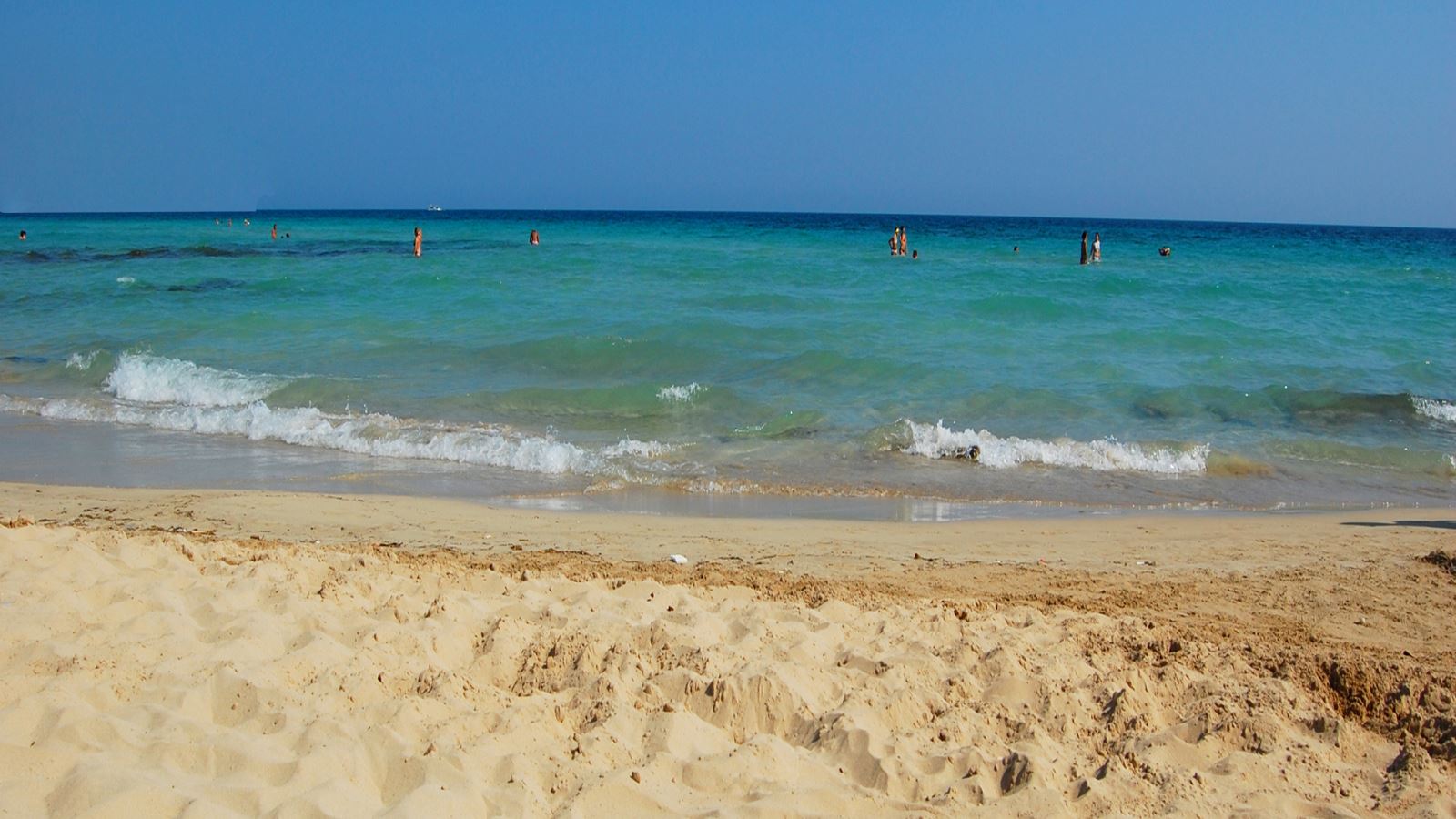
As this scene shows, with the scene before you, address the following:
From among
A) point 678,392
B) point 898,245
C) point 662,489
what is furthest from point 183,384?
point 898,245

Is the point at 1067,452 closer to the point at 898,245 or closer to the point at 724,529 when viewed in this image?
the point at 724,529

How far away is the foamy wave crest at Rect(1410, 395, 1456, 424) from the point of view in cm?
1186

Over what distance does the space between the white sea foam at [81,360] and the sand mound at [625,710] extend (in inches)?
427

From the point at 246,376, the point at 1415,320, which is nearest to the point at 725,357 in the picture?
the point at 246,376

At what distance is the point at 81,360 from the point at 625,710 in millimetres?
13968

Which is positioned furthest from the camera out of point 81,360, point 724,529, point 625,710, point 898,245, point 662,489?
point 898,245

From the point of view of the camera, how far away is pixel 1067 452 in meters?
10.0

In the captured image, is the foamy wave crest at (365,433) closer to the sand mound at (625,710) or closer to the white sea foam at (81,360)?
the white sea foam at (81,360)

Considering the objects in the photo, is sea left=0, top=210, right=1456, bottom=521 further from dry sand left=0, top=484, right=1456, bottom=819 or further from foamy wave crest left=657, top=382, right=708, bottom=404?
dry sand left=0, top=484, right=1456, bottom=819

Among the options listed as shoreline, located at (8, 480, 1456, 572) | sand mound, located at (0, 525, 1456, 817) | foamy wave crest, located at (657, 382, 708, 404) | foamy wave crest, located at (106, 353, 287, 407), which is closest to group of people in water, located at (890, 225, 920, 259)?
foamy wave crest, located at (657, 382, 708, 404)

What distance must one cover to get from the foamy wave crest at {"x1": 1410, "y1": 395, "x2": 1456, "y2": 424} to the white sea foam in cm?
1751

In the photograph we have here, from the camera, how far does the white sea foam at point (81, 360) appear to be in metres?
14.1

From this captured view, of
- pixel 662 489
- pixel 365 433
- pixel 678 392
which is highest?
pixel 678 392

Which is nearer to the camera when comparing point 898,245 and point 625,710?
point 625,710
